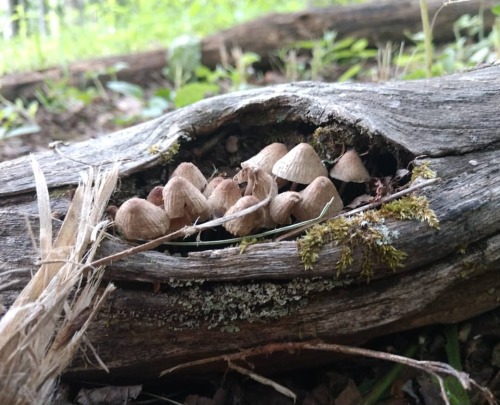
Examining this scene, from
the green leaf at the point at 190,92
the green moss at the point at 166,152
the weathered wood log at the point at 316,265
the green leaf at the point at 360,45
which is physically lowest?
the weathered wood log at the point at 316,265

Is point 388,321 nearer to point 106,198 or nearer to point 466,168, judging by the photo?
point 466,168

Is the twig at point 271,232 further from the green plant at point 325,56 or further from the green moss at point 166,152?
the green plant at point 325,56

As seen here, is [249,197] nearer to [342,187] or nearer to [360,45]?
[342,187]

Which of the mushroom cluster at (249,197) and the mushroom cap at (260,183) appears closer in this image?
the mushroom cluster at (249,197)

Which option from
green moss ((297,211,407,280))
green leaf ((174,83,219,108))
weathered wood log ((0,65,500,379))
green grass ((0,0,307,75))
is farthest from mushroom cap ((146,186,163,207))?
green grass ((0,0,307,75))

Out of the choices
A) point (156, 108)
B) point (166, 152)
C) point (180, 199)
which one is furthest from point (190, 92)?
point (180, 199)

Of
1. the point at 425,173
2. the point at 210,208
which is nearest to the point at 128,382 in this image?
the point at 210,208

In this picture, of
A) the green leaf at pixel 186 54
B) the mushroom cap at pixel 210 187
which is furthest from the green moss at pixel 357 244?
the green leaf at pixel 186 54
